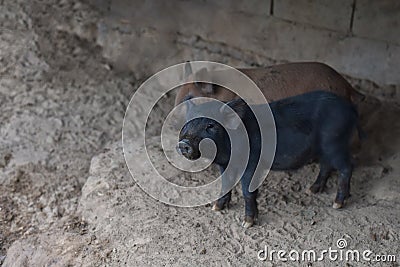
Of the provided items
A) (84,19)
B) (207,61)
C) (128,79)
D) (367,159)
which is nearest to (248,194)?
(367,159)

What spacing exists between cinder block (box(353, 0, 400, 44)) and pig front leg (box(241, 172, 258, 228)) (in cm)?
131

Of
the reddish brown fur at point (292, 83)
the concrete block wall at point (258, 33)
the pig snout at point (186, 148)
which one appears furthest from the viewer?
the concrete block wall at point (258, 33)

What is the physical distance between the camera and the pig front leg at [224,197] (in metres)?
2.78

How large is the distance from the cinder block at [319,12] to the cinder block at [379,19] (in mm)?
64

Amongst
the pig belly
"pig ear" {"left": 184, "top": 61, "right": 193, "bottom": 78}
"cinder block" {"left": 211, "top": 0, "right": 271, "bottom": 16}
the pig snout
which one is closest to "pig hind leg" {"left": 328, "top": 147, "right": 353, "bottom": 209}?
the pig belly

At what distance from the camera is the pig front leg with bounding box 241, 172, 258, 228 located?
8.87ft

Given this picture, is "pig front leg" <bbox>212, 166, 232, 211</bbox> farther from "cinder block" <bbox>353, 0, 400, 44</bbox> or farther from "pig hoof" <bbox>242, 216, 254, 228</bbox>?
"cinder block" <bbox>353, 0, 400, 44</bbox>

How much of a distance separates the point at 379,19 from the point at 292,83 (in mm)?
754

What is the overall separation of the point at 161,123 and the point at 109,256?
1.27 meters

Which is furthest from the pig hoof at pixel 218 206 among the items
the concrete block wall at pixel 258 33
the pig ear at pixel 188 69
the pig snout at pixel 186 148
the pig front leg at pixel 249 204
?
the concrete block wall at pixel 258 33

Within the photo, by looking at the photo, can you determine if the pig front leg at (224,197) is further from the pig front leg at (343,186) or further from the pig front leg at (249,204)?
the pig front leg at (343,186)

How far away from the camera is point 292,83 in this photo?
3.03 metres

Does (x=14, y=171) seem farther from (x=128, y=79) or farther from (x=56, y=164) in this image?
(x=128, y=79)

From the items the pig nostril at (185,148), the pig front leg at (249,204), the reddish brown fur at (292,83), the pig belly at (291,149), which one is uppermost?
the pig nostril at (185,148)
